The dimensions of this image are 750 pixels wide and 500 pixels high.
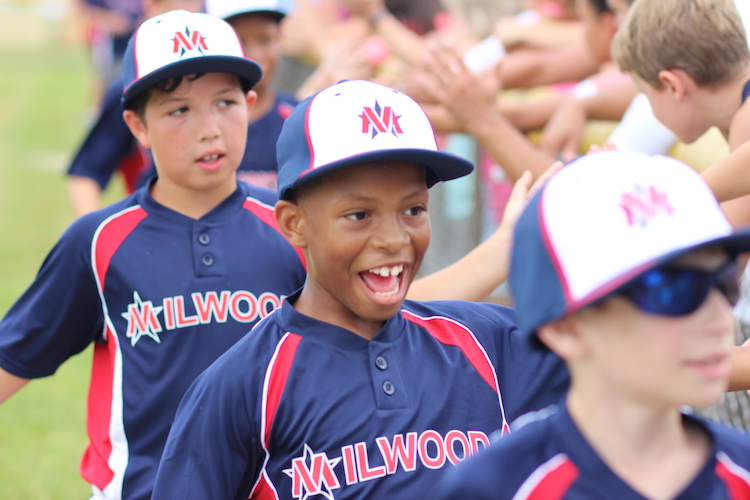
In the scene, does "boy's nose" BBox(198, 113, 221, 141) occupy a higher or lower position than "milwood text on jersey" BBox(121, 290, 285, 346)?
higher

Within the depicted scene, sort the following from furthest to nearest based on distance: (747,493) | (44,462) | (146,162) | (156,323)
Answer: (146,162) → (44,462) → (156,323) → (747,493)

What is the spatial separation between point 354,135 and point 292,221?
0.32 m

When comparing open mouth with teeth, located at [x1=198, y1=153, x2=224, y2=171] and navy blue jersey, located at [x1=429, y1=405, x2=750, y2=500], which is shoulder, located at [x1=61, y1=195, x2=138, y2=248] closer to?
open mouth with teeth, located at [x1=198, y1=153, x2=224, y2=171]

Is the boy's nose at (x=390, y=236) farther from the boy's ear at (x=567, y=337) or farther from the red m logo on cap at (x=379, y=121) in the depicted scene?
the boy's ear at (x=567, y=337)

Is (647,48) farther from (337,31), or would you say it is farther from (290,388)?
(337,31)

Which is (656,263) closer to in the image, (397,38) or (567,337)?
(567,337)

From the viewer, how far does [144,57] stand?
3.24m

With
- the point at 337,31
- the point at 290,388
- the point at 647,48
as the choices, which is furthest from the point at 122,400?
the point at 337,31

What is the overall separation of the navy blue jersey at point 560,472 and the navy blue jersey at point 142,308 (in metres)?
1.50

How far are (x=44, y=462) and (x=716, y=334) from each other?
4.60 m

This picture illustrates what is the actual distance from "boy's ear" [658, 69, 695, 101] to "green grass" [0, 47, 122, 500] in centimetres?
351

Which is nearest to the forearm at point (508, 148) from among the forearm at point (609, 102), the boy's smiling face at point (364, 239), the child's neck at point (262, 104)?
the forearm at point (609, 102)

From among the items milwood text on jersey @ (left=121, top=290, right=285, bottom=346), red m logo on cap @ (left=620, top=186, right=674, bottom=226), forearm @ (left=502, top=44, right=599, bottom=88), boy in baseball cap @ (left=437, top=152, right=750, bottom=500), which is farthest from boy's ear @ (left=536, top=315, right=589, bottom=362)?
forearm @ (left=502, top=44, right=599, bottom=88)

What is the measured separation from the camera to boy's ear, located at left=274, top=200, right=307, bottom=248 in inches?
94.2
